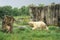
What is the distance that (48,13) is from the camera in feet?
70.3

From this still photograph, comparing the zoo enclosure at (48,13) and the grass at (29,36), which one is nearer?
the grass at (29,36)

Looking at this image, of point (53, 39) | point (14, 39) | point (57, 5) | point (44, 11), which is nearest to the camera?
point (14, 39)

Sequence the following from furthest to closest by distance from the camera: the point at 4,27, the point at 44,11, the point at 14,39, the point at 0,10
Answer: the point at 0,10
the point at 44,11
the point at 4,27
the point at 14,39

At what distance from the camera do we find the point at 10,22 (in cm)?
1138

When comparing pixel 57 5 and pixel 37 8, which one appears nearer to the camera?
pixel 57 5

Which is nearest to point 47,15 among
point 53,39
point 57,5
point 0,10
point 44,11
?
point 44,11

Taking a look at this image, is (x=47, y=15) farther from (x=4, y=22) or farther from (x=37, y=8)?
(x=4, y=22)

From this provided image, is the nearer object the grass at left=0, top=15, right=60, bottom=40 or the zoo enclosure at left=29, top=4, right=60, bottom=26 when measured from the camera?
the grass at left=0, top=15, right=60, bottom=40

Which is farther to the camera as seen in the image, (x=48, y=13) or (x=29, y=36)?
A: (x=48, y=13)

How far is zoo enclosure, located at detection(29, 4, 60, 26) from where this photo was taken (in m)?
20.6

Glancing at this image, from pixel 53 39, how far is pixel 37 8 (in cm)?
1460

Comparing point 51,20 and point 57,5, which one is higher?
point 57,5

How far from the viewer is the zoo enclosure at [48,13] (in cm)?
2059

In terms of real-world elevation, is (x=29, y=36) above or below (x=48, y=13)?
above
